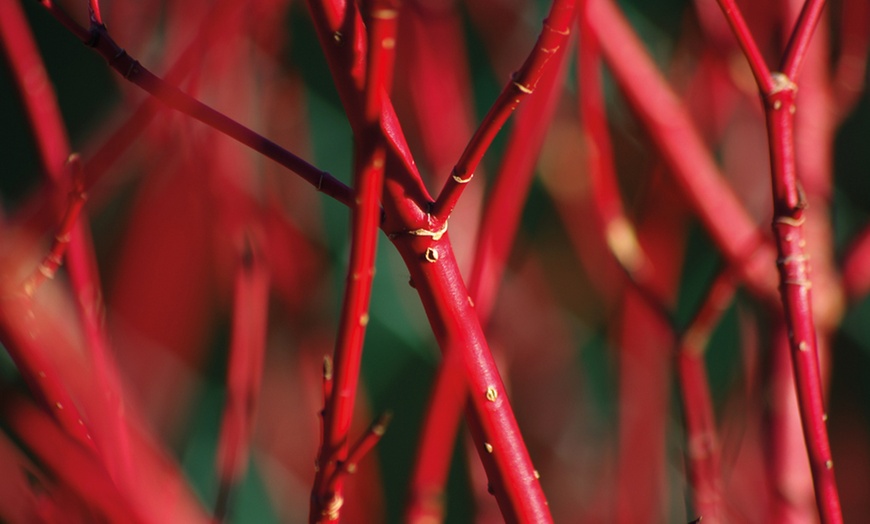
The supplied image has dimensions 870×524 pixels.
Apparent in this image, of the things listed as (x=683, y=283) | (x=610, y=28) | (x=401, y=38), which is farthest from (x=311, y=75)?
(x=683, y=283)

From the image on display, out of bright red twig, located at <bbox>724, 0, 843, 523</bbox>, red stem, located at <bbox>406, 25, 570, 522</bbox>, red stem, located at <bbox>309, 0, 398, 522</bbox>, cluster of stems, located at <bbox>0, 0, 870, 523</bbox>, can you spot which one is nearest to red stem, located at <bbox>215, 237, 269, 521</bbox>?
cluster of stems, located at <bbox>0, 0, 870, 523</bbox>

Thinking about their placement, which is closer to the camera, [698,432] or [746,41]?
[746,41]

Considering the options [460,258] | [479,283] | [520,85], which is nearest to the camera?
[520,85]

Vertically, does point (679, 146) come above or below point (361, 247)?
above

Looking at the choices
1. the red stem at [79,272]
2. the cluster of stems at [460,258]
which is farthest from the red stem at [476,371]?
the red stem at [79,272]

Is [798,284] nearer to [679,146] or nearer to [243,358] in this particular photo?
[679,146]

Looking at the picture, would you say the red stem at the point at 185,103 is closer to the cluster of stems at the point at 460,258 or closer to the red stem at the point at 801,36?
the cluster of stems at the point at 460,258

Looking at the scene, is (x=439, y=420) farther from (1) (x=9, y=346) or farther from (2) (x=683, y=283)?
(2) (x=683, y=283)

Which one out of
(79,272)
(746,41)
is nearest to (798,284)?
(746,41)

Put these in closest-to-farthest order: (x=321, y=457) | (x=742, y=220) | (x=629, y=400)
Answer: (x=321, y=457) < (x=742, y=220) < (x=629, y=400)
